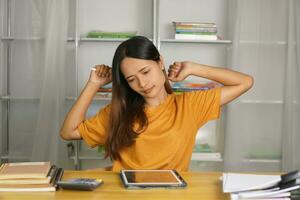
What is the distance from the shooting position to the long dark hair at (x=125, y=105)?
5.86ft

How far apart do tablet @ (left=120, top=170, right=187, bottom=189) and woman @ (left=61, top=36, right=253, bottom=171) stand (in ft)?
0.87

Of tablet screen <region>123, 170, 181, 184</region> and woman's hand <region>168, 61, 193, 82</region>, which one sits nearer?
tablet screen <region>123, 170, 181, 184</region>

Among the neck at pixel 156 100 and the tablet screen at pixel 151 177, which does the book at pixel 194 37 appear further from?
the tablet screen at pixel 151 177

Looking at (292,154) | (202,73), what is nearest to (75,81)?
(202,73)

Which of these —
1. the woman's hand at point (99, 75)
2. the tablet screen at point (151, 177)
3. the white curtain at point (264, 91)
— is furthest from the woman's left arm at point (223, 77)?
the white curtain at point (264, 91)

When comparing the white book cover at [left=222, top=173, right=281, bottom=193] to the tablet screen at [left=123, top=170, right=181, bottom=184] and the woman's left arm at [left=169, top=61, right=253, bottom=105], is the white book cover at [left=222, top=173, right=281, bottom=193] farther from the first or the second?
the woman's left arm at [left=169, top=61, right=253, bottom=105]

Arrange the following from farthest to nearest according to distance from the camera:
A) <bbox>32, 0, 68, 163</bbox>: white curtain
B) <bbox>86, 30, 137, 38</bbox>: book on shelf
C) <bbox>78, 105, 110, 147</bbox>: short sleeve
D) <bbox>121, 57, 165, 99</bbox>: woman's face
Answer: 1. <bbox>86, 30, 137, 38</bbox>: book on shelf
2. <bbox>32, 0, 68, 163</bbox>: white curtain
3. <bbox>78, 105, 110, 147</bbox>: short sleeve
4. <bbox>121, 57, 165, 99</bbox>: woman's face

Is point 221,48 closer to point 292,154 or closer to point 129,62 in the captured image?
point 292,154

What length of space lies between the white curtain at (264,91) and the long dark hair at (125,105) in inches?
51.7

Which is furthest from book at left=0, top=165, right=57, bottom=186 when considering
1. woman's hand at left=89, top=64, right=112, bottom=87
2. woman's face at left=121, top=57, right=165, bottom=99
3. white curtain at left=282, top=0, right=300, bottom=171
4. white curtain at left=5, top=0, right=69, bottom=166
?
white curtain at left=282, top=0, right=300, bottom=171

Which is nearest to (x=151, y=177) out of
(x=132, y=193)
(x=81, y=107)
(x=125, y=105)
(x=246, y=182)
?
(x=132, y=193)

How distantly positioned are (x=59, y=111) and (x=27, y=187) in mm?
1720

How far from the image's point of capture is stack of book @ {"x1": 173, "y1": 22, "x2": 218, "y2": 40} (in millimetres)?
3053

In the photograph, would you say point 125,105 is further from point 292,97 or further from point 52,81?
point 292,97
